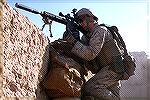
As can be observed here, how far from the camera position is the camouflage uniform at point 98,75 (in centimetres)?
351

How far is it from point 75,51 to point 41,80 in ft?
1.79

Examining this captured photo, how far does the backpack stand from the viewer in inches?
147

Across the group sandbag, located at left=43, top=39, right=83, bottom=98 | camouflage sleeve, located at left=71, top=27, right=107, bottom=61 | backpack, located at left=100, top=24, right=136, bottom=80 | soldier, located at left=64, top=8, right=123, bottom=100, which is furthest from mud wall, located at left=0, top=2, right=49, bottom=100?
backpack, located at left=100, top=24, right=136, bottom=80

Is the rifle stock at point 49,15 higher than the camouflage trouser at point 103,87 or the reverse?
higher

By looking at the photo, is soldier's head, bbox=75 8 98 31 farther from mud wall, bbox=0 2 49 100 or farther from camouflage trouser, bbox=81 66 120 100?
mud wall, bbox=0 2 49 100

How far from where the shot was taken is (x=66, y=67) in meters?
3.33

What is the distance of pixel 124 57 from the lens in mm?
3816

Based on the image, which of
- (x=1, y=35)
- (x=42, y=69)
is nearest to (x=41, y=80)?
(x=42, y=69)

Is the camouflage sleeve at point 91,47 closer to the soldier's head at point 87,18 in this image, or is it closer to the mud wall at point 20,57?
the soldier's head at point 87,18

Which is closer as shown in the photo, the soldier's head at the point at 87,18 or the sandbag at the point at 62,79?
the sandbag at the point at 62,79

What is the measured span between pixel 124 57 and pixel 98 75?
42 centimetres

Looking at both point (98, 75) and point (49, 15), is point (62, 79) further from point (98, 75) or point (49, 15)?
point (49, 15)

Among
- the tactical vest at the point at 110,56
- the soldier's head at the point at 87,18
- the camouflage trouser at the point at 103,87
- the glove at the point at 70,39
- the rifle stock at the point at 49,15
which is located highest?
the rifle stock at the point at 49,15

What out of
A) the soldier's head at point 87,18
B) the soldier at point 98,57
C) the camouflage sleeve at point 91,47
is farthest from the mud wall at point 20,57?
the soldier's head at point 87,18
